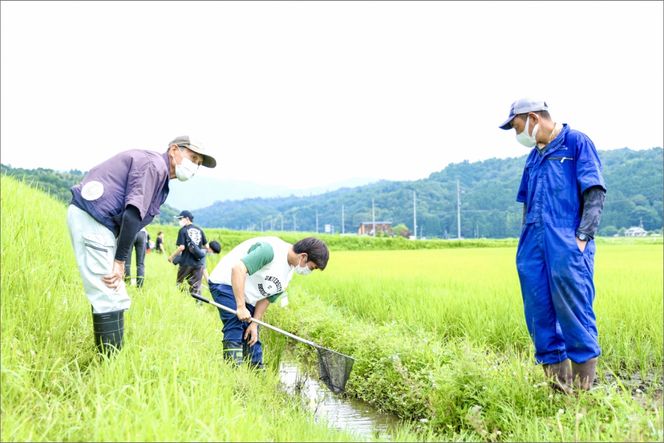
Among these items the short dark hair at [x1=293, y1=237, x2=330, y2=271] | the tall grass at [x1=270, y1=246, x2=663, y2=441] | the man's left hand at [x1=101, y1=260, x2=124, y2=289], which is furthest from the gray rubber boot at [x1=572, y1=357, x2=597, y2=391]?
the man's left hand at [x1=101, y1=260, x2=124, y2=289]

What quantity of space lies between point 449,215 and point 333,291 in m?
73.3

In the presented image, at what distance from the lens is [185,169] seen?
3.79m

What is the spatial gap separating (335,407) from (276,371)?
2.67 feet

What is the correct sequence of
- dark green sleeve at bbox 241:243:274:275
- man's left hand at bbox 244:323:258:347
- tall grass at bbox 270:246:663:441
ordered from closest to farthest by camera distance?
tall grass at bbox 270:246:663:441, dark green sleeve at bbox 241:243:274:275, man's left hand at bbox 244:323:258:347

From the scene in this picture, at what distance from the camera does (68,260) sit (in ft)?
19.7

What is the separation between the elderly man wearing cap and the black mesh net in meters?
1.75

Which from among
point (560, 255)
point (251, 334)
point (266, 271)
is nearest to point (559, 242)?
point (560, 255)

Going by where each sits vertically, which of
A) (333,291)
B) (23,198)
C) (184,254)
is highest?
(23,198)

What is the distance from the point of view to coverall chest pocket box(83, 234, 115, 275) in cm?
346

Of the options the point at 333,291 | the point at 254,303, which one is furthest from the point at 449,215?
the point at 254,303

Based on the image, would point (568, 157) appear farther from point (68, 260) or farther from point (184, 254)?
point (184, 254)

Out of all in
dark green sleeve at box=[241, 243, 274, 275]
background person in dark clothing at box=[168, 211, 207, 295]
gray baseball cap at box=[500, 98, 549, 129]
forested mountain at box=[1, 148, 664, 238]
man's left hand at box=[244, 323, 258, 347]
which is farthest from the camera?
forested mountain at box=[1, 148, 664, 238]

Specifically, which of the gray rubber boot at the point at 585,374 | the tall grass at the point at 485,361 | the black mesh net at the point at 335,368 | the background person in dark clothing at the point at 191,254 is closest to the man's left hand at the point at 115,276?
the black mesh net at the point at 335,368

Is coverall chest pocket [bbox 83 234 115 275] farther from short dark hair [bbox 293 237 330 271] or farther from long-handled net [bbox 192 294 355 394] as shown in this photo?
short dark hair [bbox 293 237 330 271]
